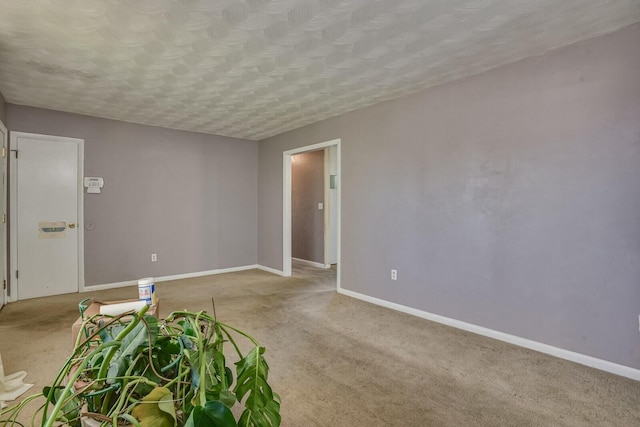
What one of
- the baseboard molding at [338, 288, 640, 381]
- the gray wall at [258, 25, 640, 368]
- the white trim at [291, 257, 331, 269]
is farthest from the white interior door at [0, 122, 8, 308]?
the white trim at [291, 257, 331, 269]

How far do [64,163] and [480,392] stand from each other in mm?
5208

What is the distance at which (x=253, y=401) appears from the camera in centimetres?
61

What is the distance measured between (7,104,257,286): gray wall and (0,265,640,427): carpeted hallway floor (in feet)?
3.51

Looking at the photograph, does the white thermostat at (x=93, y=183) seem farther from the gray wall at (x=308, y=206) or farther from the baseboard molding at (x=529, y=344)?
the baseboard molding at (x=529, y=344)

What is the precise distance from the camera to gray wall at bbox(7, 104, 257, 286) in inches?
178

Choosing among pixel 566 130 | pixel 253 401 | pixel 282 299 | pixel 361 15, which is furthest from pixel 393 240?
pixel 253 401

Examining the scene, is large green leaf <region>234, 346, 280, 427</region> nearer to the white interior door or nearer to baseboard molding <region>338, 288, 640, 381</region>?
baseboard molding <region>338, 288, 640, 381</region>

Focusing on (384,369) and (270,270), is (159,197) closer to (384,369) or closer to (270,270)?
(270,270)

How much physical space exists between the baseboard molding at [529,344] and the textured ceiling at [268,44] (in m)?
2.32

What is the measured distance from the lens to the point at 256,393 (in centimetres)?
63

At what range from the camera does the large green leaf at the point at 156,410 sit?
18.9 inches

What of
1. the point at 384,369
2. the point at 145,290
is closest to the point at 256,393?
the point at 145,290

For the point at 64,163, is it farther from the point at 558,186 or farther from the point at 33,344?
the point at 558,186

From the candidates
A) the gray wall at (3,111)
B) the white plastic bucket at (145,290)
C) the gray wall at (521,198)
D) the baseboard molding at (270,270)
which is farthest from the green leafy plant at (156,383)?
the baseboard molding at (270,270)
